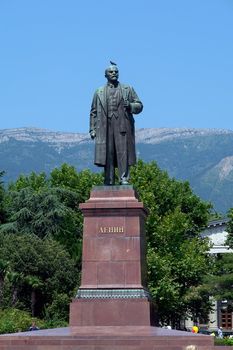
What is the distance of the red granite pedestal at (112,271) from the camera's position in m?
25.3

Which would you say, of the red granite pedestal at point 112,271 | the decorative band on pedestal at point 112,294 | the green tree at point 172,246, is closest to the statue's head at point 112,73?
the red granite pedestal at point 112,271

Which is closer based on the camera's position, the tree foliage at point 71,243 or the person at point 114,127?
the person at point 114,127

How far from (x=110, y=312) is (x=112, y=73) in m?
7.29

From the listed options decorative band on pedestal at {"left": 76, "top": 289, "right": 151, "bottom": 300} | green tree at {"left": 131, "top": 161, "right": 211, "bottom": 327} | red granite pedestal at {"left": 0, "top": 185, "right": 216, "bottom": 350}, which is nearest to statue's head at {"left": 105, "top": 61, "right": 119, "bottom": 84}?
red granite pedestal at {"left": 0, "top": 185, "right": 216, "bottom": 350}

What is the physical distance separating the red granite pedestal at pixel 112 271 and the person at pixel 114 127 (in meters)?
1.09

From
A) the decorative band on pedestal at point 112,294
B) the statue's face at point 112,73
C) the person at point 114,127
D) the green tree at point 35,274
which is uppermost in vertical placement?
the statue's face at point 112,73

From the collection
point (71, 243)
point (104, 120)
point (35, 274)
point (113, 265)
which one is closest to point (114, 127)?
point (104, 120)

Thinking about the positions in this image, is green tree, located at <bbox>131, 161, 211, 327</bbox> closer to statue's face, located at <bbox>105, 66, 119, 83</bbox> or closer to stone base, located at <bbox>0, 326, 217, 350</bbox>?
statue's face, located at <bbox>105, 66, 119, 83</bbox>

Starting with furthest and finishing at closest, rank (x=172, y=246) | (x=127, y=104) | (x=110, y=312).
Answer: (x=172, y=246)
(x=127, y=104)
(x=110, y=312)

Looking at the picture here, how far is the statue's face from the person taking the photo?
27938 millimetres

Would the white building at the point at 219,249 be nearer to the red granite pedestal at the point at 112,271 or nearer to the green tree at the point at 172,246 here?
the green tree at the point at 172,246

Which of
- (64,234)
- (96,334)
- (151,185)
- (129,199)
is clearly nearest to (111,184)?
(129,199)

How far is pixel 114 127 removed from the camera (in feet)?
91.4

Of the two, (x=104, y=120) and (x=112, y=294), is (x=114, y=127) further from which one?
(x=112, y=294)
